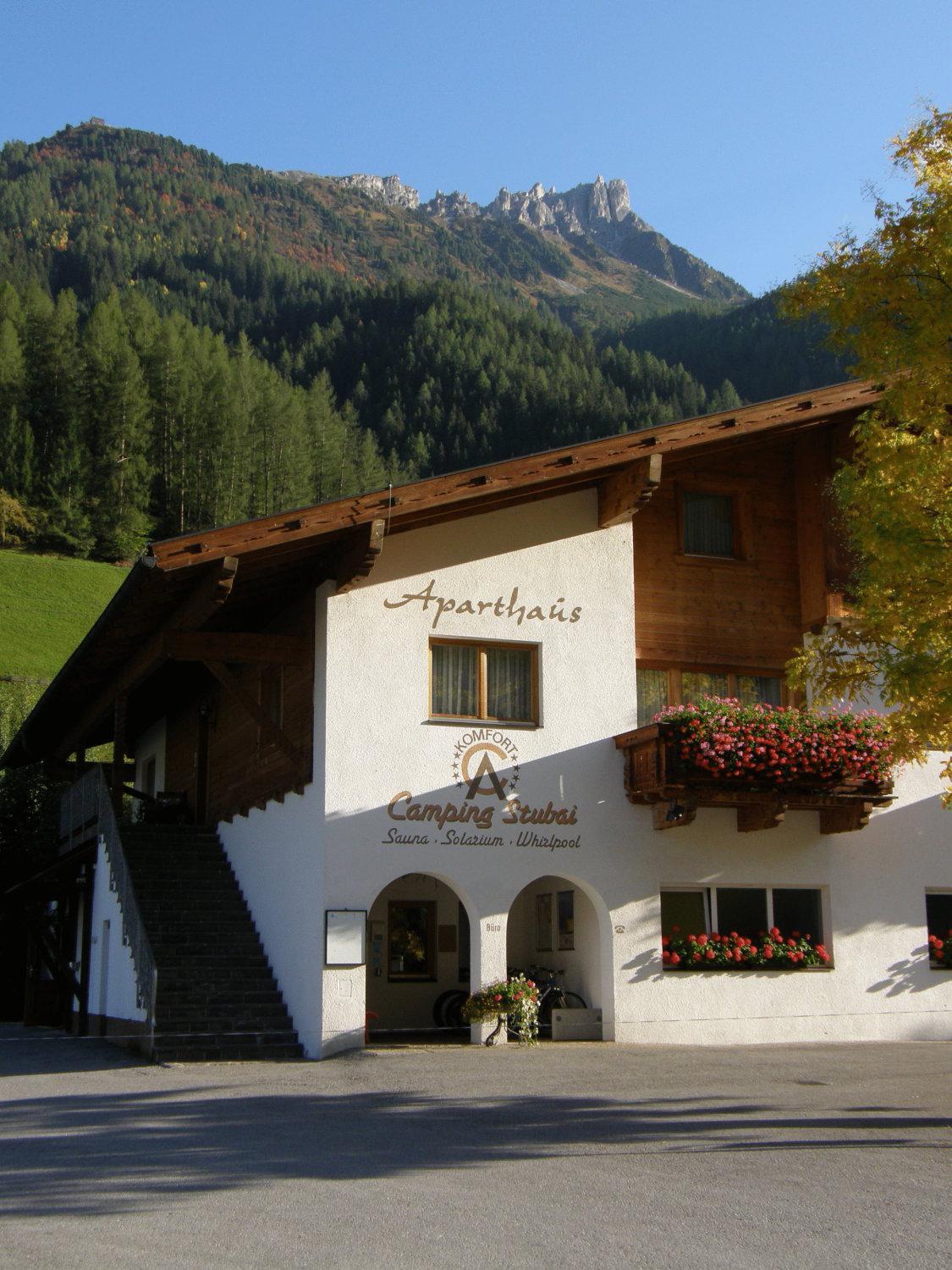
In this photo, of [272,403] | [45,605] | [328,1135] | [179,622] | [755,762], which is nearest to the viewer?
[328,1135]

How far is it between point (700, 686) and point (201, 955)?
316 inches

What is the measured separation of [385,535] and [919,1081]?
29.9 ft

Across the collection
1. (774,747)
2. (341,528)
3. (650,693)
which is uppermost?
(341,528)

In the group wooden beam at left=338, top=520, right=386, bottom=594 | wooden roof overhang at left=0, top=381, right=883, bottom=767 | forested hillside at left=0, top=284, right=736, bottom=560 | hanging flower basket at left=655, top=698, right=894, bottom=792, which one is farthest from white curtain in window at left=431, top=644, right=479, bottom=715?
Answer: forested hillside at left=0, top=284, right=736, bottom=560

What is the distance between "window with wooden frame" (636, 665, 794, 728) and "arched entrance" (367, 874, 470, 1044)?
4.58 metres

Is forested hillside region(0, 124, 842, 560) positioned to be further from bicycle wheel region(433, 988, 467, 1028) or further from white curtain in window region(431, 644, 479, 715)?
bicycle wheel region(433, 988, 467, 1028)

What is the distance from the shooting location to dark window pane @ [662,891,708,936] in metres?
18.9

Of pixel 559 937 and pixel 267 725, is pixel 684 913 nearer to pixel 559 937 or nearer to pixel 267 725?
pixel 559 937

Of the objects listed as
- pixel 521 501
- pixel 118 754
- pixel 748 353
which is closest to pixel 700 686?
pixel 521 501

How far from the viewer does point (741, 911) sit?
63.2ft

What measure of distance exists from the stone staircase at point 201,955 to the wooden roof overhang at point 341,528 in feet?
9.37

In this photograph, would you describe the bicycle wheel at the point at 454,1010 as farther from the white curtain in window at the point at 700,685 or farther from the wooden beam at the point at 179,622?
the wooden beam at the point at 179,622

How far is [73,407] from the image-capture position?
279ft

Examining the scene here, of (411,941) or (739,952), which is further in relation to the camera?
(411,941)
